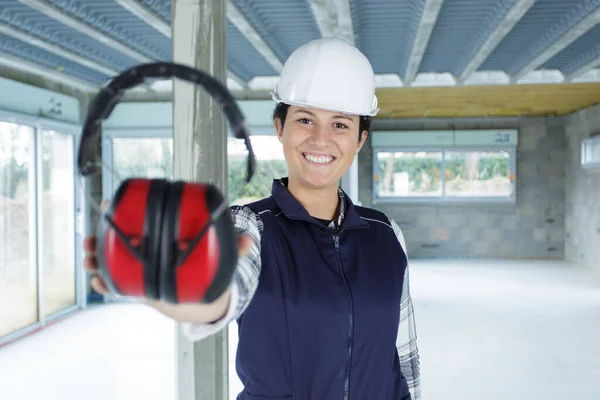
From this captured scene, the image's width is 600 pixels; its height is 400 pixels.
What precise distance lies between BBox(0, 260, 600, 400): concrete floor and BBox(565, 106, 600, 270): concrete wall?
196 centimetres

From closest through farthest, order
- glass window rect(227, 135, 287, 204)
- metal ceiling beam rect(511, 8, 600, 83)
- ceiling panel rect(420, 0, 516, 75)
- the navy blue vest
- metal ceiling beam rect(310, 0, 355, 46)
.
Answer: the navy blue vest, metal ceiling beam rect(310, 0, 355, 46), ceiling panel rect(420, 0, 516, 75), metal ceiling beam rect(511, 8, 600, 83), glass window rect(227, 135, 287, 204)

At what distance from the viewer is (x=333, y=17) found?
14.5 ft

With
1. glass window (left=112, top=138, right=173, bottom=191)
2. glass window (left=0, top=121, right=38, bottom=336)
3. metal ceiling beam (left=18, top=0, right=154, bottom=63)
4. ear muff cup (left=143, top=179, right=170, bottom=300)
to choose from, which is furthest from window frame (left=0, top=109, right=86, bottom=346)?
ear muff cup (left=143, top=179, right=170, bottom=300)

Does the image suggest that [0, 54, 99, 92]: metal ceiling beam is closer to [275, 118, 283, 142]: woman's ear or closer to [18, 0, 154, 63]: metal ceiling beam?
[18, 0, 154, 63]: metal ceiling beam

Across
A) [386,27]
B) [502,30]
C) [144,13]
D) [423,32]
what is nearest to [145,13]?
[144,13]

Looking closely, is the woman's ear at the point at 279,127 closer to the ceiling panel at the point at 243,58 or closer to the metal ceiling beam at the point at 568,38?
the ceiling panel at the point at 243,58

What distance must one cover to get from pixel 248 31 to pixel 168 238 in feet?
14.2

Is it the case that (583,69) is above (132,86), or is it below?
above

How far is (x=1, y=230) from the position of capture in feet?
18.7

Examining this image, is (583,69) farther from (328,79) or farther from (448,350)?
(328,79)

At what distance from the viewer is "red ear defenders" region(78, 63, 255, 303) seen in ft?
2.15

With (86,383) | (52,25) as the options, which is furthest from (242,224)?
(52,25)

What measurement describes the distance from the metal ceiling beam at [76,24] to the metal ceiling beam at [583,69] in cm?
448

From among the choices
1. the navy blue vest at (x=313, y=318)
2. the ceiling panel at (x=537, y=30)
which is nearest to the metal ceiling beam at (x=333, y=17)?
the ceiling panel at (x=537, y=30)
